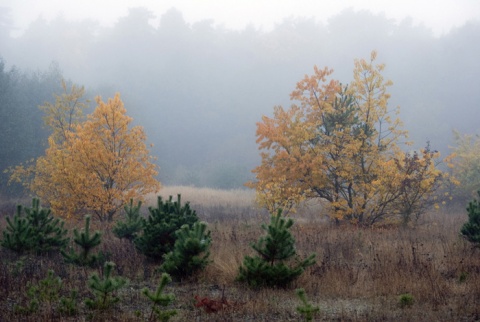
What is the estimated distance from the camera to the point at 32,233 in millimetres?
10141

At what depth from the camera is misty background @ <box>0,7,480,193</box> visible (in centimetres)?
7994

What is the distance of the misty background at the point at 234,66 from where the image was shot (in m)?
79.9

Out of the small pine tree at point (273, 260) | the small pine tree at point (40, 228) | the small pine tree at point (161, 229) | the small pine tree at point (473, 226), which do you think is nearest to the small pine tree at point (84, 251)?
the small pine tree at point (161, 229)

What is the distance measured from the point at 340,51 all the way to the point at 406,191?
91.5 metres

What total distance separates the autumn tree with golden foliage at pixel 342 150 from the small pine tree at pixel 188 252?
6.71 m

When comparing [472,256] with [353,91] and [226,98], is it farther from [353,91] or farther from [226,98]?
[226,98]

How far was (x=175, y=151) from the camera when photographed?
262ft

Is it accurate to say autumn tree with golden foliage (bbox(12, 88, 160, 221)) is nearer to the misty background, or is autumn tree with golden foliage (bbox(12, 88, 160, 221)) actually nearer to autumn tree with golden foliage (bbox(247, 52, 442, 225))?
autumn tree with golden foliage (bbox(247, 52, 442, 225))

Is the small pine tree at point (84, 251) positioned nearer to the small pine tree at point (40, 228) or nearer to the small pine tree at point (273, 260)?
the small pine tree at point (40, 228)

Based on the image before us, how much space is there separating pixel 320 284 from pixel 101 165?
32.7 ft

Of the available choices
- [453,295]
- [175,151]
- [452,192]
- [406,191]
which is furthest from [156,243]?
[175,151]

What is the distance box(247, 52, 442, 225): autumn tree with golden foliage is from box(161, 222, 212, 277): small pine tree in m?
6.71

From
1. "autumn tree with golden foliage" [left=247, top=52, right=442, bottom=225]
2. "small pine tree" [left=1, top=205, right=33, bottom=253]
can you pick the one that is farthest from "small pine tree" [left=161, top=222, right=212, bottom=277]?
"autumn tree with golden foliage" [left=247, top=52, right=442, bottom=225]

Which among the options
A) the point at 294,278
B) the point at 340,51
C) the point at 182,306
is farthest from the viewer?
the point at 340,51
